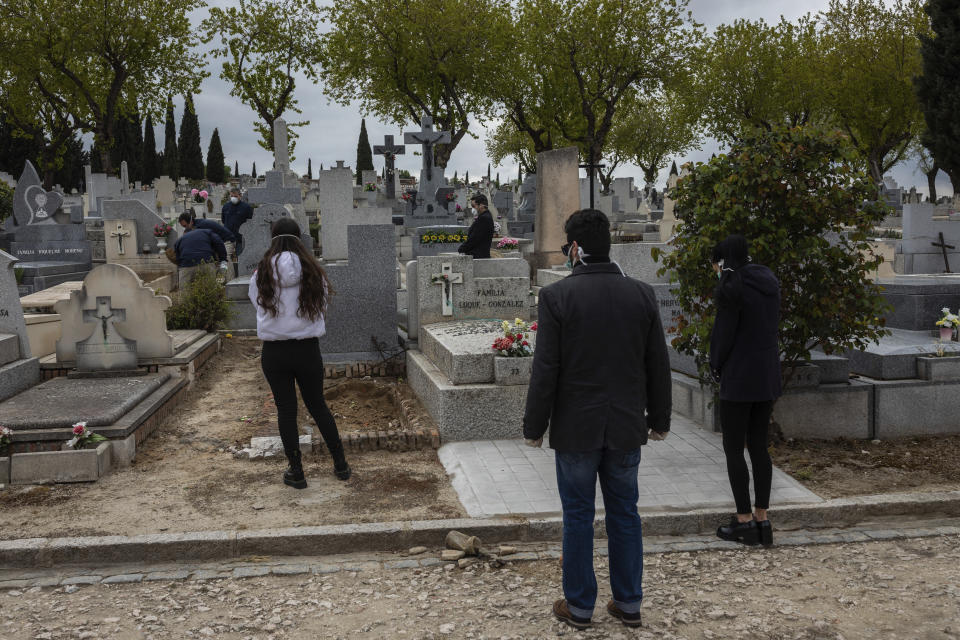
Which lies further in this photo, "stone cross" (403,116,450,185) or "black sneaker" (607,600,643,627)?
"stone cross" (403,116,450,185)

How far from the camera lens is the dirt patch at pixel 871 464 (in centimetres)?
559

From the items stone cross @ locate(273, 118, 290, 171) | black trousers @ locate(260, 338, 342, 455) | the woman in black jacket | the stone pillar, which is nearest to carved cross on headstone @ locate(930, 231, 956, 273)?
the stone pillar

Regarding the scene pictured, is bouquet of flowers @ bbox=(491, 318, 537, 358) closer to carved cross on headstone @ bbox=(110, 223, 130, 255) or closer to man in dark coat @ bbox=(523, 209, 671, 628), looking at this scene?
man in dark coat @ bbox=(523, 209, 671, 628)

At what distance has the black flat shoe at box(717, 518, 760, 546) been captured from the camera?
4.75m

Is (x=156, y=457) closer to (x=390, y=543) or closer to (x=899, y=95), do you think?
(x=390, y=543)

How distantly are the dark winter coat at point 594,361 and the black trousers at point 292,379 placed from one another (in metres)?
2.32

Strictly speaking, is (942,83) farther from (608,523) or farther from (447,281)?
(608,523)

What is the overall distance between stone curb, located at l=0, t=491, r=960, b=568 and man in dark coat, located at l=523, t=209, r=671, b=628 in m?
1.18

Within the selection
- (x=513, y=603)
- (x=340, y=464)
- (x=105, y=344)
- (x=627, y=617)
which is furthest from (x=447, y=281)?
(x=627, y=617)

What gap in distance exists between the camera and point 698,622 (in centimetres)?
376

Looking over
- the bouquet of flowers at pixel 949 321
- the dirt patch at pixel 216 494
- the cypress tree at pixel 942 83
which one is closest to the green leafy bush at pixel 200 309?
the dirt patch at pixel 216 494

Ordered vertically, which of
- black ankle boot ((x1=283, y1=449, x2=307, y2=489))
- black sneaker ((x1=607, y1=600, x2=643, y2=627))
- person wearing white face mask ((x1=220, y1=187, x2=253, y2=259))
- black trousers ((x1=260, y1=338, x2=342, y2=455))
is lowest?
black sneaker ((x1=607, y1=600, x2=643, y2=627))

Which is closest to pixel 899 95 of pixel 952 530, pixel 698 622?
pixel 952 530

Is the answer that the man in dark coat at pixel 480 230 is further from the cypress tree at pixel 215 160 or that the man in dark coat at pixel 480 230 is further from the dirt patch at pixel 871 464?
the cypress tree at pixel 215 160
